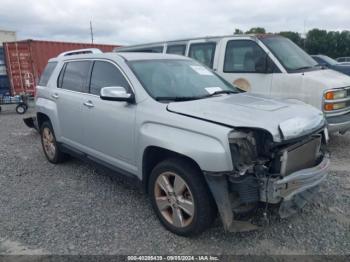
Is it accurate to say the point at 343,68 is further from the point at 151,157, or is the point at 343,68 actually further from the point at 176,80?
the point at 151,157

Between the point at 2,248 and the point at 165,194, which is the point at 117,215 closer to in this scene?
the point at 165,194

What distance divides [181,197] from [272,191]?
0.86m

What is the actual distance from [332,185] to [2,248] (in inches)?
157

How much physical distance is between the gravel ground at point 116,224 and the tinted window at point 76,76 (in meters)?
1.37

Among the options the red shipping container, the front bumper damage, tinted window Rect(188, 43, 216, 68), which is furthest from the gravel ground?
the red shipping container

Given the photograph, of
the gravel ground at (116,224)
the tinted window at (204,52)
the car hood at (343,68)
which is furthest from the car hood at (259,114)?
the car hood at (343,68)

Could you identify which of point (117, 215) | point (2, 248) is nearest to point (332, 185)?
point (117, 215)

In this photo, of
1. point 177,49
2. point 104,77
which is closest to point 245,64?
point 177,49

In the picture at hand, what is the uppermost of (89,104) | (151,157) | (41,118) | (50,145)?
(89,104)

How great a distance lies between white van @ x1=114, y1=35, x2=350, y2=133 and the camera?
5.18 meters

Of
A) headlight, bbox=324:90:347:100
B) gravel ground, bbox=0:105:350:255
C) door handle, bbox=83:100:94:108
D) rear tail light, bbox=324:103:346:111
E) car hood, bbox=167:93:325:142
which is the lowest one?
gravel ground, bbox=0:105:350:255

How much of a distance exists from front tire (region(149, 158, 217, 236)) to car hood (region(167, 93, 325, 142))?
1.69 feet

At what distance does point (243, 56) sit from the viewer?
20.3 feet

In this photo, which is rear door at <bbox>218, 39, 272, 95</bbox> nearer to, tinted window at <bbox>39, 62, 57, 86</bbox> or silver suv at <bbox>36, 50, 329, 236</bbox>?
silver suv at <bbox>36, 50, 329, 236</bbox>
